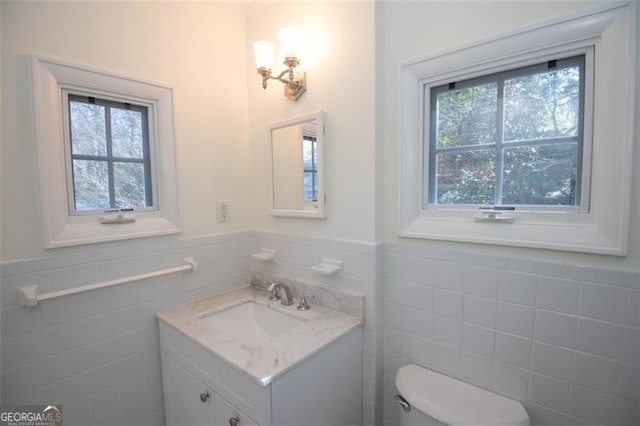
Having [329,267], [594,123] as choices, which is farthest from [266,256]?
[594,123]

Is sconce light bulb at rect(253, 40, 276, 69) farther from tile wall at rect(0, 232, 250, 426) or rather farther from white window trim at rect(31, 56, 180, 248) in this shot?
tile wall at rect(0, 232, 250, 426)

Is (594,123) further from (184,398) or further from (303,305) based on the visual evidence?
(184,398)

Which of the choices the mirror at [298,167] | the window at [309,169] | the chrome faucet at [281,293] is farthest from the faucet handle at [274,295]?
the window at [309,169]

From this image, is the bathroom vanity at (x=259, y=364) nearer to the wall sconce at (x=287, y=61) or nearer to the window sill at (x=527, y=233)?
the window sill at (x=527, y=233)

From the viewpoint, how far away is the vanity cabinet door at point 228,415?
3.43 feet

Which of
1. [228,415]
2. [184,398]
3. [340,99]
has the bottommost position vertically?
[184,398]

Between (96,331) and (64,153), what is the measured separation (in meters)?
0.82

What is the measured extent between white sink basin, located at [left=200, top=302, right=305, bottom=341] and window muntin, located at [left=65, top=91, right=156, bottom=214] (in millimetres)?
703

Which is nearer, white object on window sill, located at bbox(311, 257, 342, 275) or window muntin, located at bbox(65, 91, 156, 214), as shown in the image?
window muntin, located at bbox(65, 91, 156, 214)

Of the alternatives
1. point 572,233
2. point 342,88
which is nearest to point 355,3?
point 342,88

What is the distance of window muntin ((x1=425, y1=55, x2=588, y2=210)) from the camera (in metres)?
1.03

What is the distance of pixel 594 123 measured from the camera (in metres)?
0.95

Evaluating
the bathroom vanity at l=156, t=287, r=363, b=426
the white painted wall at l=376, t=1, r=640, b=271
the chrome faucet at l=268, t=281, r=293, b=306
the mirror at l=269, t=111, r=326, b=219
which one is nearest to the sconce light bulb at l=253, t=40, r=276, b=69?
the mirror at l=269, t=111, r=326, b=219

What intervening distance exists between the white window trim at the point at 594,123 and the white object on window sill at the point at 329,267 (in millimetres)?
467
